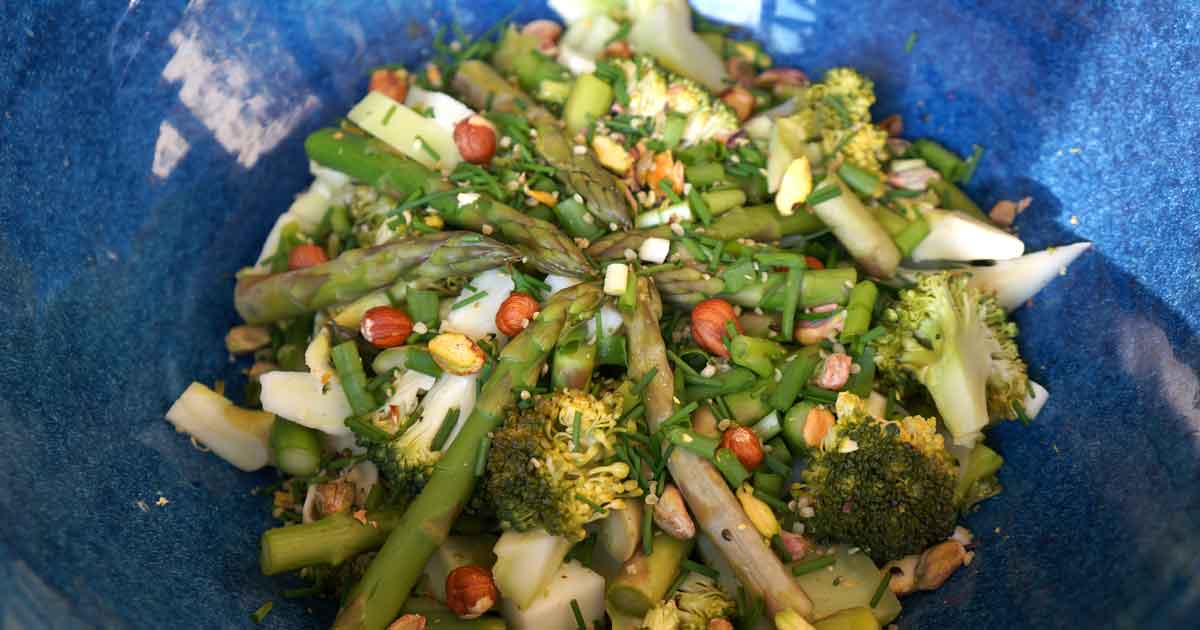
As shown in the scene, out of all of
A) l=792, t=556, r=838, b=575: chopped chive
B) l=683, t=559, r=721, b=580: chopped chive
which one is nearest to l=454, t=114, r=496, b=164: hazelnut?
l=683, t=559, r=721, b=580: chopped chive

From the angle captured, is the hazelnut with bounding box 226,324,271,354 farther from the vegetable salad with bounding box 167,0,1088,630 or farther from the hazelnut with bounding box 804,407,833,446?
the hazelnut with bounding box 804,407,833,446

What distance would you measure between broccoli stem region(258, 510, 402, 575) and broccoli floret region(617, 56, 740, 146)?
138 centimetres

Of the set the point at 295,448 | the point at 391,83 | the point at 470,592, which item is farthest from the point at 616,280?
the point at 391,83

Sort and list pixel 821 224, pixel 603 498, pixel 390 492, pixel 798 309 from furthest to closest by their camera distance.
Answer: pixel 821 224, pixel 798 309, pixel 390 492, pixel 603 498

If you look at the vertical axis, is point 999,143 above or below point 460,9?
below

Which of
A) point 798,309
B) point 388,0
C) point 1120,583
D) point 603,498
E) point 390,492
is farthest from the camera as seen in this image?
point 388,0

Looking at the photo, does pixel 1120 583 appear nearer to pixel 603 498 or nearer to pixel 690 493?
pixel 690 493

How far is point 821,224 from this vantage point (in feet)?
8.70

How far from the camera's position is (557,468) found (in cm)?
207

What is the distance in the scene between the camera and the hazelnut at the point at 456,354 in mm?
2203

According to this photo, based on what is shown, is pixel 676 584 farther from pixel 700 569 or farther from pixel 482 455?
pixel 482 455

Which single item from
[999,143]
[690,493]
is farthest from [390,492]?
[999,143]

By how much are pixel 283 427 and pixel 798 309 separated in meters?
1.37

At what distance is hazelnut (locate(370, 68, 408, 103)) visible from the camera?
2.93m
